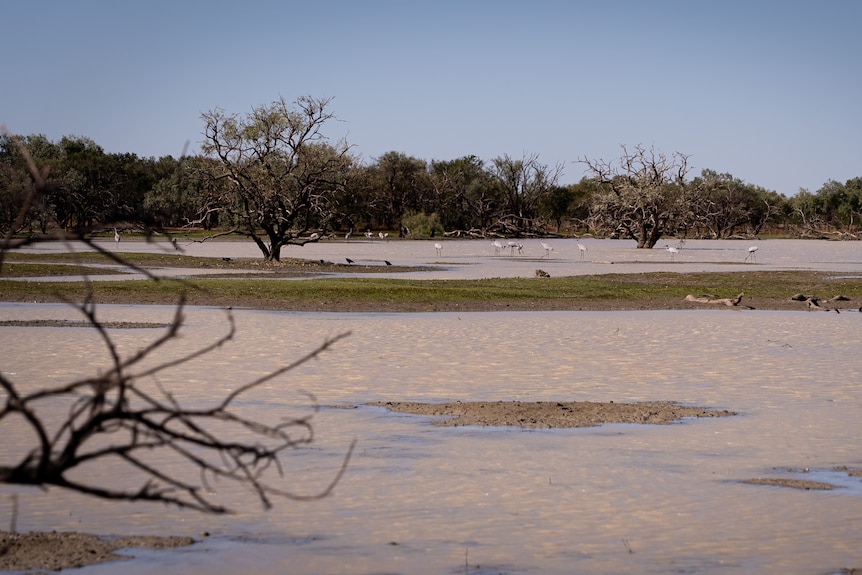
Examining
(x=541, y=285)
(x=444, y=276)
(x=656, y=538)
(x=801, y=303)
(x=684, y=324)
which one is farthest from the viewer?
(x=444, y=276)

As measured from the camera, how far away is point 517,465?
11.9 meters

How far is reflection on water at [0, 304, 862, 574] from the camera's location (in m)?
8.89

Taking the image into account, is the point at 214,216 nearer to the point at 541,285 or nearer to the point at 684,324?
the point at 541,285

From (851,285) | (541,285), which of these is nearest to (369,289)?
(541,285)

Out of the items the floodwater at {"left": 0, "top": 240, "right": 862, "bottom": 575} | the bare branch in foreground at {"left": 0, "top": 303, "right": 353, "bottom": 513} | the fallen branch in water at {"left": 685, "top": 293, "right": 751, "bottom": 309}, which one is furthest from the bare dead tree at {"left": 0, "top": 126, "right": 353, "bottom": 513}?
the fallen branch in water at {"left": 685, "top": 293, "right": 751, "bottom": 309}

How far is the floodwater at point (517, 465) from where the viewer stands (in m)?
8.89

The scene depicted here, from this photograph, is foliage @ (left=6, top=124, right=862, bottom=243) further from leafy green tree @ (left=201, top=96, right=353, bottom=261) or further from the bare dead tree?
the bare dead tree

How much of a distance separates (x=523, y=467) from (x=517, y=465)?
4.7 inches

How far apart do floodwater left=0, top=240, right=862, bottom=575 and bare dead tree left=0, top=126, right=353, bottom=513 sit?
12.4 inches

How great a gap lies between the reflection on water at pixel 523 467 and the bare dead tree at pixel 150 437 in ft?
1.35

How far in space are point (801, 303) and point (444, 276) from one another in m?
16.3

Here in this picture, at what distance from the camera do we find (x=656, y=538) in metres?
9.37

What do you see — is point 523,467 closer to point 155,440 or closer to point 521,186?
point 155,440

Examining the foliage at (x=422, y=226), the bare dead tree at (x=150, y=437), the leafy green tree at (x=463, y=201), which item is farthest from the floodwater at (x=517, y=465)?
the leafy green tree at (x=463, y=201)
